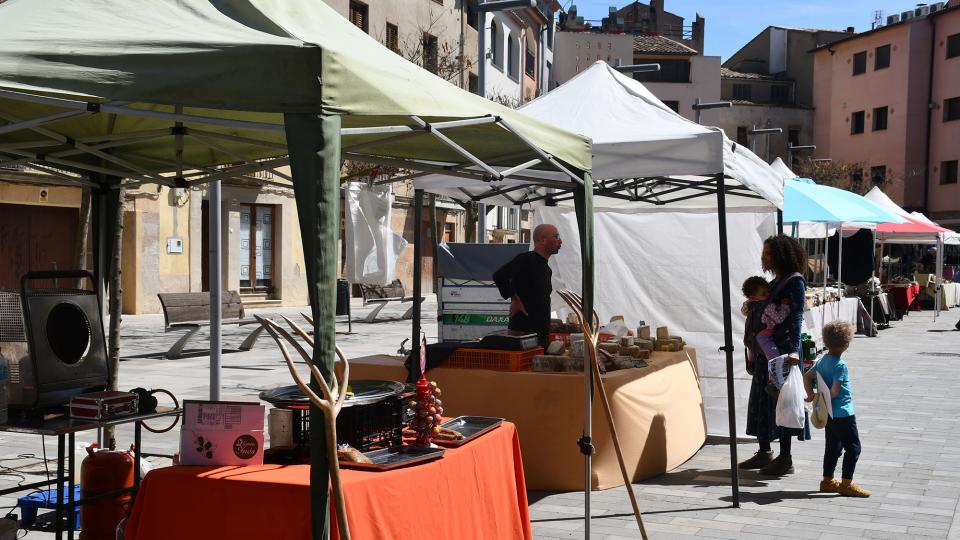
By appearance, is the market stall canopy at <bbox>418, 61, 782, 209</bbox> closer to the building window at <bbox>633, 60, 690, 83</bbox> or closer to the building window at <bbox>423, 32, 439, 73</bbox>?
the building window at <bbox>423, 32, 439, 73</bbox>

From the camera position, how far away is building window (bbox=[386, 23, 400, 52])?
3342 centimetres

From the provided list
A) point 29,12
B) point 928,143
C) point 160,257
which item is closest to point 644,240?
point 29,12

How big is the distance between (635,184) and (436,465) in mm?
4592

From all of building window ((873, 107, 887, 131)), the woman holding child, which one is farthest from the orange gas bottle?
building window ((873, 107, 887, 131))

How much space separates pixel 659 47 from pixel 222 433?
6410 cm

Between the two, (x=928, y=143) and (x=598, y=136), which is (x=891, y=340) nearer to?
(x=598, y=136)

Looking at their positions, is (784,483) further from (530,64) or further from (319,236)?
(530,64)

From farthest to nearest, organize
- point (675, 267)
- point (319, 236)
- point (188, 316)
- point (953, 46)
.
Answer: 1. point (953, 46)
2. point (188, 316)
3. point (675, 267)
4. point (319, 236)

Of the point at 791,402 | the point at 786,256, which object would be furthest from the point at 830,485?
the point at 786,256

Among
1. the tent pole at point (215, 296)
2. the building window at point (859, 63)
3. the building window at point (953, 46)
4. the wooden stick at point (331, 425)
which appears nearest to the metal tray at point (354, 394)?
the wooden stick at point (331, 425)

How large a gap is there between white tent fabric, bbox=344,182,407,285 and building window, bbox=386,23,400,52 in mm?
18607

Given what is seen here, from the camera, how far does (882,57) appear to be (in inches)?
2146

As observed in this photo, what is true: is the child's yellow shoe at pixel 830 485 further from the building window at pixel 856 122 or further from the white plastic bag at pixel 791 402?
the building window at pixel 856 122

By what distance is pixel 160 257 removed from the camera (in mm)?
22750
